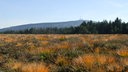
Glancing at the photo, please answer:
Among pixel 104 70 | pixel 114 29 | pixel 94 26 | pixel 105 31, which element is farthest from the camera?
pixel 94 26

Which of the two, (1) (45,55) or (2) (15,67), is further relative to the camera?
(1) (45,55)

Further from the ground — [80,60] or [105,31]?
[80,60]

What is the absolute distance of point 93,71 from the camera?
25.4 ft

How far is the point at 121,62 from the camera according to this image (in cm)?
863

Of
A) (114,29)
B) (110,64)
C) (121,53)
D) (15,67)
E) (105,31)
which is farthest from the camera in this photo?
(105,31)

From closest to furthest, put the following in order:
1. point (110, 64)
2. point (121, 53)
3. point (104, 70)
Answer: point (104, 70), point (110, 64), point (121, 53)

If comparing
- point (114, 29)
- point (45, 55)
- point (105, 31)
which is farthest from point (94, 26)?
point (45, 55)

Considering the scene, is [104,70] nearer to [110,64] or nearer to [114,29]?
[110,64]

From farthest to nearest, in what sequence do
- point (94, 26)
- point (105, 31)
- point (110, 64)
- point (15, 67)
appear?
point (94, 26) → point (105, 31) → point (15, 67) → point (110, 64)

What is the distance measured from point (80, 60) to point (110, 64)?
3.55ft

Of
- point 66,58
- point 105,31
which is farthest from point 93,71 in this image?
point 105,31

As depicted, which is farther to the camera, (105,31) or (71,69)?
(105,31)

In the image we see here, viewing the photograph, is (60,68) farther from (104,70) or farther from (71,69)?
(104,70)

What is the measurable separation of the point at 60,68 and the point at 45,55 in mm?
2648
